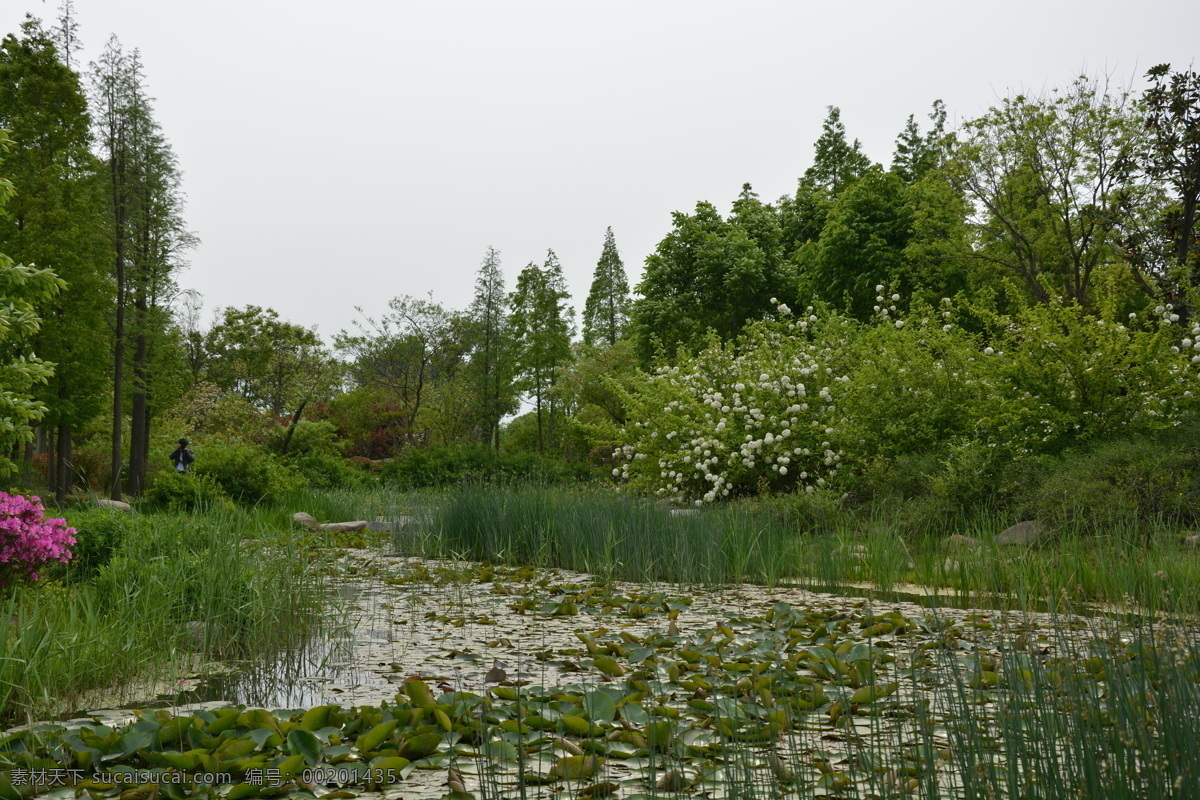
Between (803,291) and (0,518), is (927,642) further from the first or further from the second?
(803,291)

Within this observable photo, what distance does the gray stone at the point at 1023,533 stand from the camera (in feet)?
23.4

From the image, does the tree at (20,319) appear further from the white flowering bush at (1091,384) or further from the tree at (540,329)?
the tree at (540,329)

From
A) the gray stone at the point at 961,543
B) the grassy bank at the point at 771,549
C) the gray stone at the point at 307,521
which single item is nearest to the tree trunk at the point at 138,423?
the gray stone at the point at 307,521

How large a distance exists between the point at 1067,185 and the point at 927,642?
608 inches

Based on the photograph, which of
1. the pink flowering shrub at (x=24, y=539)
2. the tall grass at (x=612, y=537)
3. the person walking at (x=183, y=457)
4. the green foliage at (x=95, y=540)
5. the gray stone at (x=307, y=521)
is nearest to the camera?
the pink flowering shrub at (x=24, y=539)

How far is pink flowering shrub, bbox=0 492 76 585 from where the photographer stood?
4.35 meters

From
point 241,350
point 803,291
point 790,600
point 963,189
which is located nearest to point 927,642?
point 790,600

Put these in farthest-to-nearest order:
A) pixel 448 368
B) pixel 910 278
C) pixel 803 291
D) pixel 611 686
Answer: pixel 448 368 → pixel 803 291 → pixel 910 278 → pixel 611 686

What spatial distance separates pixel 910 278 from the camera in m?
19.5

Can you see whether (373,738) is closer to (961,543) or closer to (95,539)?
(95,539)

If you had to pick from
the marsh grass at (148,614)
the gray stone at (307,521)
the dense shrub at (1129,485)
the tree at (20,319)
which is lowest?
the marsh grass at (148,614)

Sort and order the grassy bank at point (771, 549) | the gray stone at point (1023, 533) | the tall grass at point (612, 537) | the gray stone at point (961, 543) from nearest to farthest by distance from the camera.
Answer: the grassy bank at point (771, 549)
the gray stone at point (961, 543)
the tall grass at point (612, 537)
the gray stone at point (1023, 533)

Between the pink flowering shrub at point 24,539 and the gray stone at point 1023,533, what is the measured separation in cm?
704

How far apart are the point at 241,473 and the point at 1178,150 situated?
1393cm
